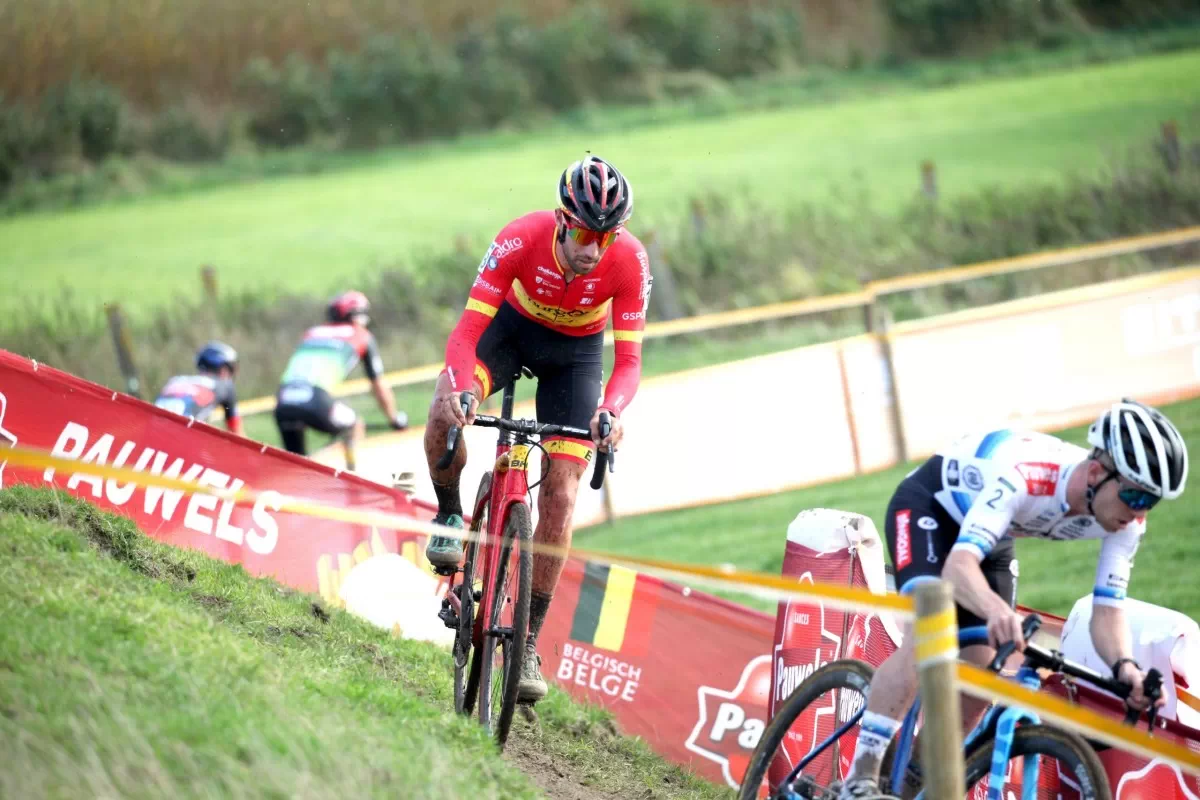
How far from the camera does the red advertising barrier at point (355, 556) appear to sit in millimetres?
7750

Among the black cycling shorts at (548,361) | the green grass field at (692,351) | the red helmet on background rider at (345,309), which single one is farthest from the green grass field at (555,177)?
the black cycling shorts at (548,361)

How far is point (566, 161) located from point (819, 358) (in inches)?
1036

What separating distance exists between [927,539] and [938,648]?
1.67 m

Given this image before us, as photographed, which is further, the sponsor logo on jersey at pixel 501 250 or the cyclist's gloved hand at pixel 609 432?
the sponsor logo on jersey at pixel 501 250

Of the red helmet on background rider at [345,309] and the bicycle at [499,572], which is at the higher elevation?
the red helmet on background rider at [345,309]

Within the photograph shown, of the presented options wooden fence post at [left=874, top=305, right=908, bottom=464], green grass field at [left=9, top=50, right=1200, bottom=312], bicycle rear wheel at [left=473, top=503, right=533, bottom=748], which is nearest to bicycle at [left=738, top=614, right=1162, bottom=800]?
bicycle rear wheel at [left=473, top=503, right=533, bottom=748]

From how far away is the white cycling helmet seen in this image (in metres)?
4.89

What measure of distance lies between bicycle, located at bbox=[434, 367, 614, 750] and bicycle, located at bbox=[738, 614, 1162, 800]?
1.15m

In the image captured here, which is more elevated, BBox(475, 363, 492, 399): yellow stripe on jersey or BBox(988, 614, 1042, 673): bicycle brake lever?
BBox(475, 363, 492, 399): yellow stripe on jersey

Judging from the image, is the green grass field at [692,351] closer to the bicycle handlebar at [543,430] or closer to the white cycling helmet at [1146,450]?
the bicycle handlebar at [543,430]

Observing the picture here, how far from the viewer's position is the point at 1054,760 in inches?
208

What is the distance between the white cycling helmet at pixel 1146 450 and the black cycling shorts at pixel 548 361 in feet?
8.42

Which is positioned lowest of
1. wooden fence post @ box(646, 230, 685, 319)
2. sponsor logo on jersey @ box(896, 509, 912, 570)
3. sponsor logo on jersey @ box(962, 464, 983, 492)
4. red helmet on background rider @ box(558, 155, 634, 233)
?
sponsor logo on jersey @ box(896, 509, 912, 570)

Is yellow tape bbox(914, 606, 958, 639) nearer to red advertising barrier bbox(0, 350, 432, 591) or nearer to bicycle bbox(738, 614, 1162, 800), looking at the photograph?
bicycle bbox(738, 614, 1162, 800)
